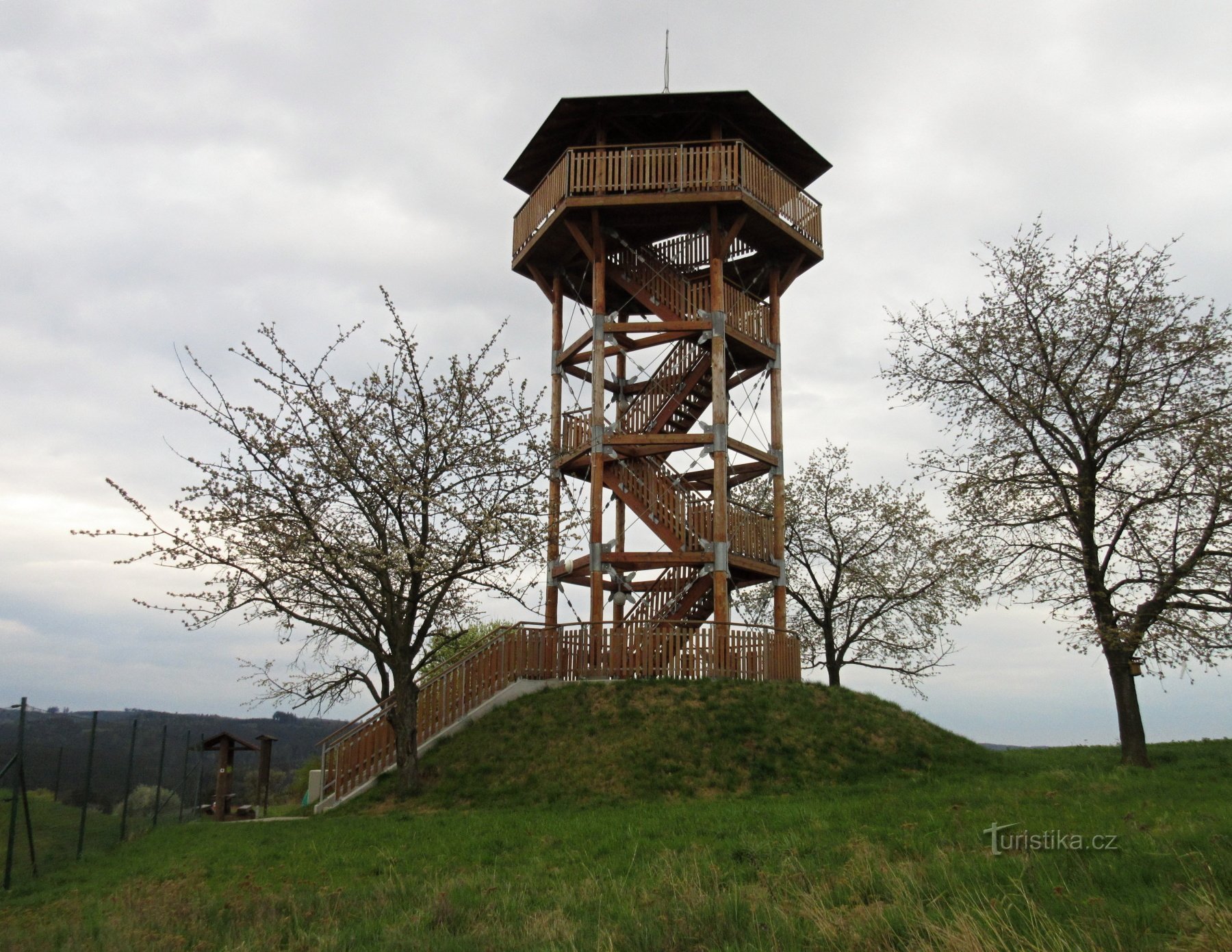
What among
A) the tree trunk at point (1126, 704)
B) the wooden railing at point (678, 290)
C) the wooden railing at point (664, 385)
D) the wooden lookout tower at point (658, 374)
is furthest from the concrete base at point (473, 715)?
the tree trunk at point (1126, 704)

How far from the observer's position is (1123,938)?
21.1 ft

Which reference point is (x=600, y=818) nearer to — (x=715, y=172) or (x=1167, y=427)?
(x=1167, y=427)

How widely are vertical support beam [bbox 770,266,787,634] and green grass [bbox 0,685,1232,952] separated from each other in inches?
228

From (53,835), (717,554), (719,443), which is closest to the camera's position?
(53,835)

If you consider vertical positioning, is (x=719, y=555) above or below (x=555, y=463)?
below

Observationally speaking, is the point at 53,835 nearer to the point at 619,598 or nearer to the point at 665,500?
the point at 619,598

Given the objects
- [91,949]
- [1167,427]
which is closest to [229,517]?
[91,949]

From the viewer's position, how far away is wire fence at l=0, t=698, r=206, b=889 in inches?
554

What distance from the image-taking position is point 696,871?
9156 millimetres

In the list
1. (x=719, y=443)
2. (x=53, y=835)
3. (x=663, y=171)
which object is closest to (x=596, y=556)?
(x=719, y=443)

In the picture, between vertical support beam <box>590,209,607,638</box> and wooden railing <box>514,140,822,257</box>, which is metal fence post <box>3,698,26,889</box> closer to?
vertical support beam <box>590,209,607,638</box>

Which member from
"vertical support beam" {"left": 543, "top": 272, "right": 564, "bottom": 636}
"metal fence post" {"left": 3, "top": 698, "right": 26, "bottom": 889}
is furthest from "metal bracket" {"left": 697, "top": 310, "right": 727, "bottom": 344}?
"metal fence post" {"left": 3, "top": 698, "right": 26, "bottom": 889}

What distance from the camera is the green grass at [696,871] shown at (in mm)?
7152

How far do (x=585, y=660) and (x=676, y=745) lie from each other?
414 centimetres
